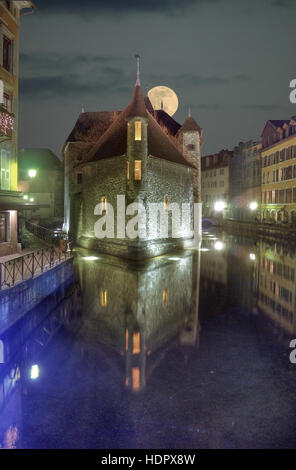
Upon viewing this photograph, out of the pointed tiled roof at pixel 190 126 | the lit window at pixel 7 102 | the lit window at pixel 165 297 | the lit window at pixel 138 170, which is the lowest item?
the lit window at pixel 165 297

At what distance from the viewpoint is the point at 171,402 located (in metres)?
6.14

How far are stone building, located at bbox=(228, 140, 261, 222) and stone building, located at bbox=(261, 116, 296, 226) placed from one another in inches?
115

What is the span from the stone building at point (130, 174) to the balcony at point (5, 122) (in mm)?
9992

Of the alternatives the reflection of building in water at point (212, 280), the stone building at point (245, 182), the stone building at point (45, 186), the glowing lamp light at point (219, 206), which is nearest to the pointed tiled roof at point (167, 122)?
the stone building at point (245, 182)

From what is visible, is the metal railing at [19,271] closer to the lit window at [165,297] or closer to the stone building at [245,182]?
the lit window at [165,297]

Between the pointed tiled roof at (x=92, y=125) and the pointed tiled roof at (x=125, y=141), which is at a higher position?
the pointed tiled roof at (x=92, y=125)

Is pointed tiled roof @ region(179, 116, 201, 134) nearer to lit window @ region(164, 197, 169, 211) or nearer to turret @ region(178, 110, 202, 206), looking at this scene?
turret @ region(178, 110, 202, 206)

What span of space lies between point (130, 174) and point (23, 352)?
20568 millimetres

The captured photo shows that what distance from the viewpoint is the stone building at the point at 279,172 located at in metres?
47.4

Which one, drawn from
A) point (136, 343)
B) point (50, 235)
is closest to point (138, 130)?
point (50, 235)

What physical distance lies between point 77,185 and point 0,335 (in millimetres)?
32066

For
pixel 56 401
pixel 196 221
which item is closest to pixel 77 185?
pixel 196 221

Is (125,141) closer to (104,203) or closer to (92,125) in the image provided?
(104,203)

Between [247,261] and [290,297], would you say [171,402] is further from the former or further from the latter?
[247,261]
